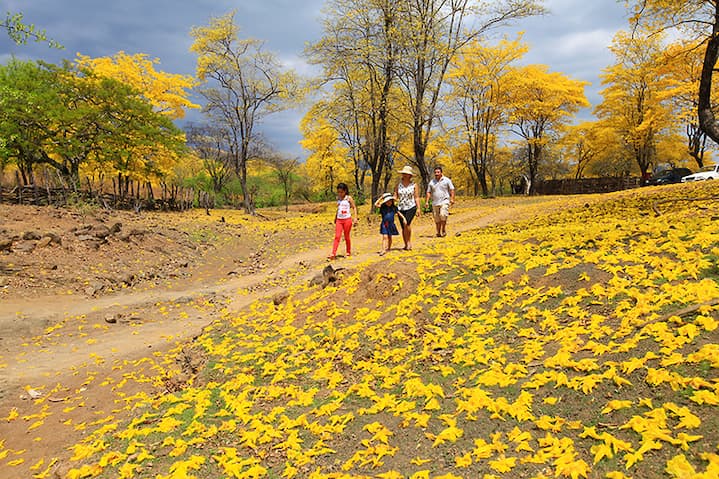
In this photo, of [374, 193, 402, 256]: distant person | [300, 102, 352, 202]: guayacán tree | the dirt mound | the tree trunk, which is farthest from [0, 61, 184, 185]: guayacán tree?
the tree trunk

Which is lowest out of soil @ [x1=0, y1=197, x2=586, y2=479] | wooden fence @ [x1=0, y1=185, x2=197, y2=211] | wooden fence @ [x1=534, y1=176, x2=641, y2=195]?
soil @ [x1=0, y1=197, x2=586, y2=479]

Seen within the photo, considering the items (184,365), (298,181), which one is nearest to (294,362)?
(184,365)

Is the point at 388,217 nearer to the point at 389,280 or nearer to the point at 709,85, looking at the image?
the point at 389,280

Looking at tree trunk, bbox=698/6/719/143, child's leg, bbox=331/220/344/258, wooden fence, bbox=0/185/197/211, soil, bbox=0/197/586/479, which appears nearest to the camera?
soil, bbox=0/197/586/479

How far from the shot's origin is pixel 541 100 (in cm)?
3197

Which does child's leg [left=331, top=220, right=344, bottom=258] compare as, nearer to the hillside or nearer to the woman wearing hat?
the woman wearing hat

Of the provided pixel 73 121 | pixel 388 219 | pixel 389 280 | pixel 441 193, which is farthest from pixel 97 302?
pixel 73 121

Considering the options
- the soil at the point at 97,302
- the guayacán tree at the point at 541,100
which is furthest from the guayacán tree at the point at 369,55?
the guayacán tree at the point at 541,100

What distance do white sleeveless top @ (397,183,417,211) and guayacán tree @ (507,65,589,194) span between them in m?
26.4

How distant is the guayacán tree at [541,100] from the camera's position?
3094cm

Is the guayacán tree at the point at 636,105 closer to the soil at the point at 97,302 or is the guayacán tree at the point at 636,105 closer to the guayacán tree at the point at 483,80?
the guayacán tree at the point at 483,80

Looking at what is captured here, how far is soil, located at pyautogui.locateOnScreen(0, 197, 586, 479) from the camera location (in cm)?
442

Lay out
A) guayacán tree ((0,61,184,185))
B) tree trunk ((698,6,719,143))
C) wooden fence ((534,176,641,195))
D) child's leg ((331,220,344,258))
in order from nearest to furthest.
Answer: tree trunk ((698,6,719,143)) → child's leg ((331,220,344,258)) → guayacán tree ((0,61,184,185)) → wooden fence ((534,176,641,195))

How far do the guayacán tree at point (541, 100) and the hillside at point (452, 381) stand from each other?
93.9 feet
